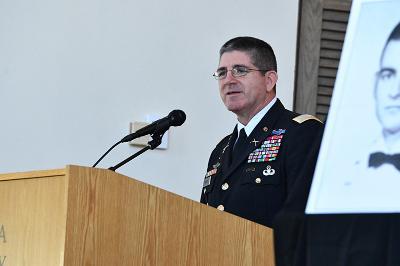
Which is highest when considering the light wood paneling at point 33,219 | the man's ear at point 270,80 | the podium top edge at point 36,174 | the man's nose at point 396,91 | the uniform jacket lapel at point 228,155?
the man's ear at point 270,80

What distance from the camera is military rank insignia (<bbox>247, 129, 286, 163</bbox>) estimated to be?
3.84 m

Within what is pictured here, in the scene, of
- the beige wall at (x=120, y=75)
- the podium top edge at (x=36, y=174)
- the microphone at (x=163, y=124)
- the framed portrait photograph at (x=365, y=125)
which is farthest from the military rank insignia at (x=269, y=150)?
the framed portrait photograph at (x=365, y=125)

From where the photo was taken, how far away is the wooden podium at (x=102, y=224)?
107 inches

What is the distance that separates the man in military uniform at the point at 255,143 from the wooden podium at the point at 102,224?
2.14ft

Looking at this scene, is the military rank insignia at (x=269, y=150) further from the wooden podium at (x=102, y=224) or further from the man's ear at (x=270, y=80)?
the wooden podium at (x=102, y=224)

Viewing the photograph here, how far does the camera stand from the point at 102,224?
2775 millimetres

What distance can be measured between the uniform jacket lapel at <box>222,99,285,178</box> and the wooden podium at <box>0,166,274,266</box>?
0.85 meters

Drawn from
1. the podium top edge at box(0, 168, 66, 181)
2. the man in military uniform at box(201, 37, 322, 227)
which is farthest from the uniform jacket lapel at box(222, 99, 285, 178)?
the podium top edge at box(0, 168, 66, 181)

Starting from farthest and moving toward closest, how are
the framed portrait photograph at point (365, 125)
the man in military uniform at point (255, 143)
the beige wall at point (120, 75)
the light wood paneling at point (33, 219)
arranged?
1. the beige wall at point (120, 75)
2. the man in military uniform at point (255, 143)
3. the light wood paneling at point (33, 219)
4. the framed portrait photograph at point (365, 125)

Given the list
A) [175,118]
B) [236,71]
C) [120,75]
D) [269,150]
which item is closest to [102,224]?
[175,118]

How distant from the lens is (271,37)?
5.51 metres

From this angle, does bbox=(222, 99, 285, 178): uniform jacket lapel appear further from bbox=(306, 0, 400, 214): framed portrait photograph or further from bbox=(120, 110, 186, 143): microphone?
bbox=(306, 0, 400, 214): framed portrait photograph

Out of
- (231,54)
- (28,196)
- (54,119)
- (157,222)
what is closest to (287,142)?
(231,54)

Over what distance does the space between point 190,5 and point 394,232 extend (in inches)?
151
